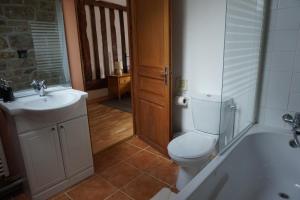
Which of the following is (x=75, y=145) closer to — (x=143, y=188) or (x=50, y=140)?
(x=50, y=140)

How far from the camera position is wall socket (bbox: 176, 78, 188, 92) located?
7.66ft

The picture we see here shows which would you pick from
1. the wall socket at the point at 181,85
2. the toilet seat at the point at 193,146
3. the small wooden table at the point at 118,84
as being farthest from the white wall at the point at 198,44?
the small wooden table at the point at 118,84

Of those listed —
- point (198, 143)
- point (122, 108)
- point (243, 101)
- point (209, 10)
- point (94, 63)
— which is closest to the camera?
point (243, 101)

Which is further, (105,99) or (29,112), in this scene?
(105,99)

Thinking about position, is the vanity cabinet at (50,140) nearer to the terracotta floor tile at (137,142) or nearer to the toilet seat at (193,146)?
the terracotta floor tile at (137,142)

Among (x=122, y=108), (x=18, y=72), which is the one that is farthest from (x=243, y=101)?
(x=122, y=108)

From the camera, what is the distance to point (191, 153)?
172 centimetres

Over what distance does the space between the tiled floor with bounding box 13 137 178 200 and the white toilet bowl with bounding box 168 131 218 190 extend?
239mm

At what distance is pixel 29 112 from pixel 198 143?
1.39 m

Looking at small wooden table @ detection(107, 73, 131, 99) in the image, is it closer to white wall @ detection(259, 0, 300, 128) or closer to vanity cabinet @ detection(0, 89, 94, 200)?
vanity cabinet @ detection(0, 89, 94, 200)

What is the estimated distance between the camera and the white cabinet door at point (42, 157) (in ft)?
5.50

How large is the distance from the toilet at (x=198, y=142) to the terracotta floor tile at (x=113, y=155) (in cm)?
82

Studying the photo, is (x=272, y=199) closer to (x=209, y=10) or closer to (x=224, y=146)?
(x=224, y=146)

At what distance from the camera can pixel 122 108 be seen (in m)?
4.30
